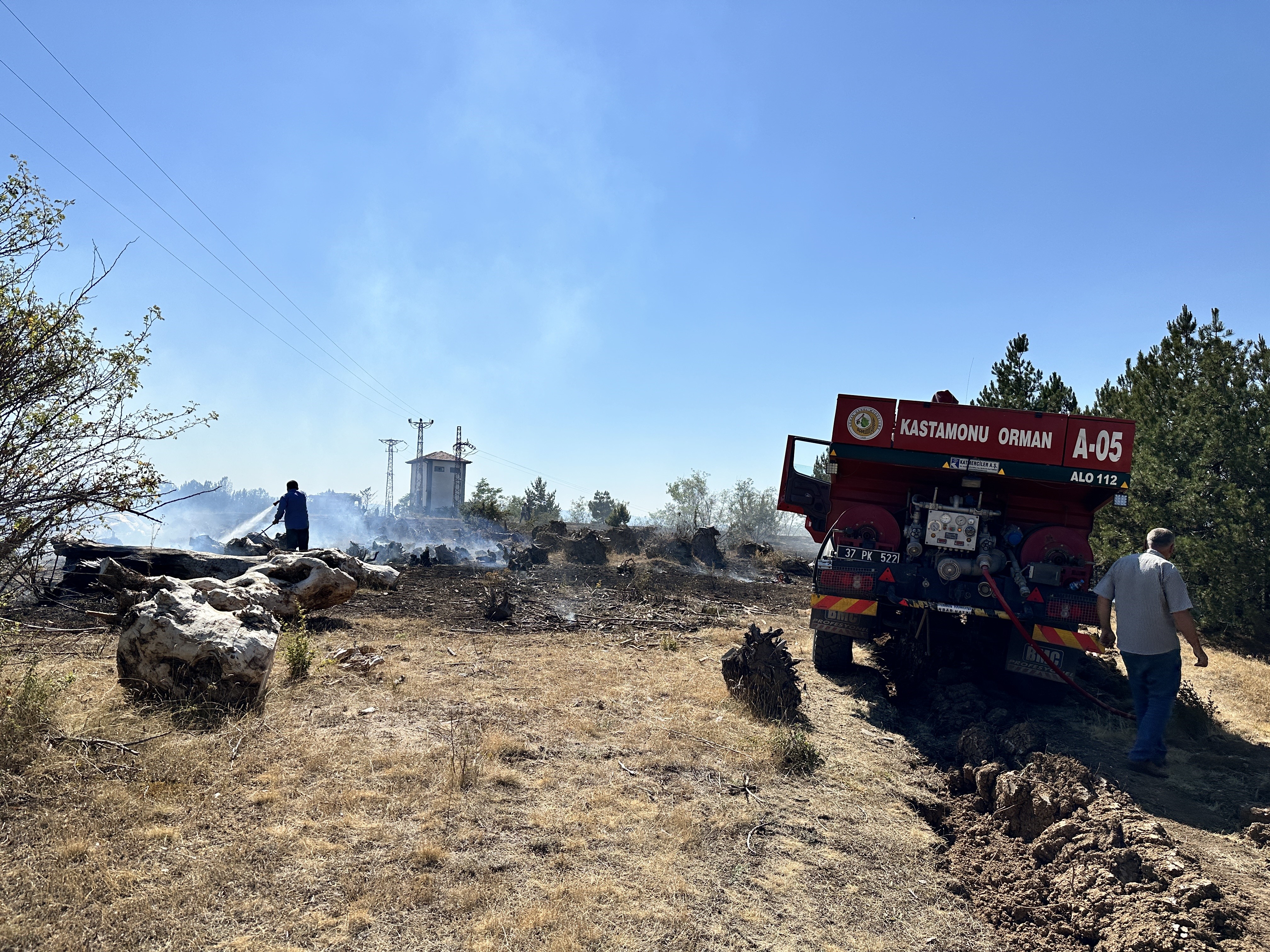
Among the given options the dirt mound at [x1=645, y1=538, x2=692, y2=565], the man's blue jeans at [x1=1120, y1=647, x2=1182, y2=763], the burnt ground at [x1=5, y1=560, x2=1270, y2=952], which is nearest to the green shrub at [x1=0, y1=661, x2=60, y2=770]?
the burnt ground at [x1=5, y1=560, x2=1270, y2=952]

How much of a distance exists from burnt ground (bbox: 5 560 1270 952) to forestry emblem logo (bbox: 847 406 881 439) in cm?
265

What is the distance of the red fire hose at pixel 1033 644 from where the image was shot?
20.2ft

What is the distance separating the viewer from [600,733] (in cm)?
552

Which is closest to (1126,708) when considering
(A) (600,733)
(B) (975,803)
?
(B) (975,803)

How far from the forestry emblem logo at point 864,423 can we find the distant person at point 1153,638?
240 cm

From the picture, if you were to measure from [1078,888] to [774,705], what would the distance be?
117 inches

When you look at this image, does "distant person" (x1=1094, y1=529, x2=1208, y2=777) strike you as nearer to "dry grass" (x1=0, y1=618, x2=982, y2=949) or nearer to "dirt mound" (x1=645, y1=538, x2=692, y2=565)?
"dry grass" (x1=0, y1=618, x2=982, y2=949)

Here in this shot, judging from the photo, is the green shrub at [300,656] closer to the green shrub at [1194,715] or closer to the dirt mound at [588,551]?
the green shrub at [1194,715]

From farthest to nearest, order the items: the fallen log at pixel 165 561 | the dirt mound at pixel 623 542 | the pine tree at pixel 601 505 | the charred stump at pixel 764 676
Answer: the pine tree at pixel 601 505, the dirt mound at pixel 623 542, the fallen log at pixel 165 561, the charred stump at pixel 764 676

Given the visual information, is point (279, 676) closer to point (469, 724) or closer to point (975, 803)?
point (469, 724)

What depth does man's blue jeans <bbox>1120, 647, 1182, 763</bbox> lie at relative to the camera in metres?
5.10

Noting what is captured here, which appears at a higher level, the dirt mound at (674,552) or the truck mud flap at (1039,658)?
the truck mud flap at (1039,658)

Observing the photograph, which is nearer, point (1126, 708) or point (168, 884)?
point (168, 884)

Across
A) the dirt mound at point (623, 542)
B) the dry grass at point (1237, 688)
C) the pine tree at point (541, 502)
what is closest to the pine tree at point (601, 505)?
the pine tree at point (541, 502)
